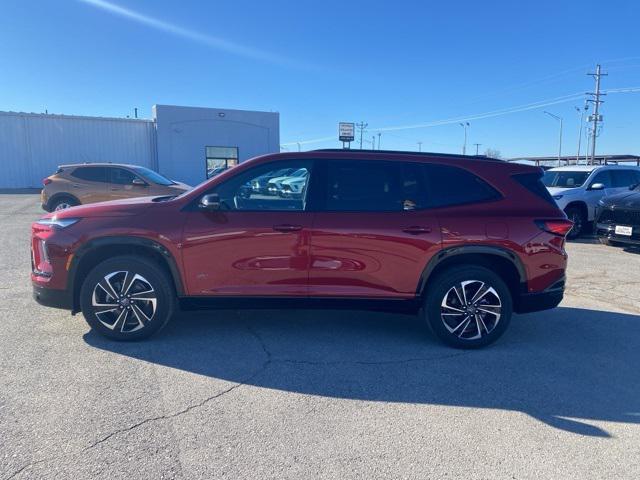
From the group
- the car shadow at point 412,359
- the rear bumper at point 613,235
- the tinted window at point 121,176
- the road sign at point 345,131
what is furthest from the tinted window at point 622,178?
the road sign at point 345,131

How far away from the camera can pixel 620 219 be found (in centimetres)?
935

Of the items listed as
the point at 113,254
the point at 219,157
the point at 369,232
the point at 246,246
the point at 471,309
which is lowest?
the point at 471,309

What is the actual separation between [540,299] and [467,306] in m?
0.72

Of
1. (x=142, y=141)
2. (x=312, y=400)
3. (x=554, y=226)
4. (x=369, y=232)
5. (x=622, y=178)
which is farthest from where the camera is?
(x=142, y=141)

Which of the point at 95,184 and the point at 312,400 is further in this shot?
the point at 95,184

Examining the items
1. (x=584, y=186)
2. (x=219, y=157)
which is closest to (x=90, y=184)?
(x=584, y=186)

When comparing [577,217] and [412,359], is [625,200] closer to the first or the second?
[577,217]

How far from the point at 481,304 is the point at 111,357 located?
339 cm

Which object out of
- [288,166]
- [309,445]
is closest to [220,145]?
[288,166]

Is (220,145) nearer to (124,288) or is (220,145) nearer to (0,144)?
(0,144)

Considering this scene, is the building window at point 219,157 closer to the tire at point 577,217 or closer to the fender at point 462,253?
the tire at point 577,217

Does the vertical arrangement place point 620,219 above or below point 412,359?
above

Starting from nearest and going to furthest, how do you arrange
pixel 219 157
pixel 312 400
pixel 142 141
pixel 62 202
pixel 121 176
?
pixel 312 400, pixel 121 176, pixel 62 202, pixel 142 141, pixel 219 157

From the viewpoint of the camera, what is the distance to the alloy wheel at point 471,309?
414cm
